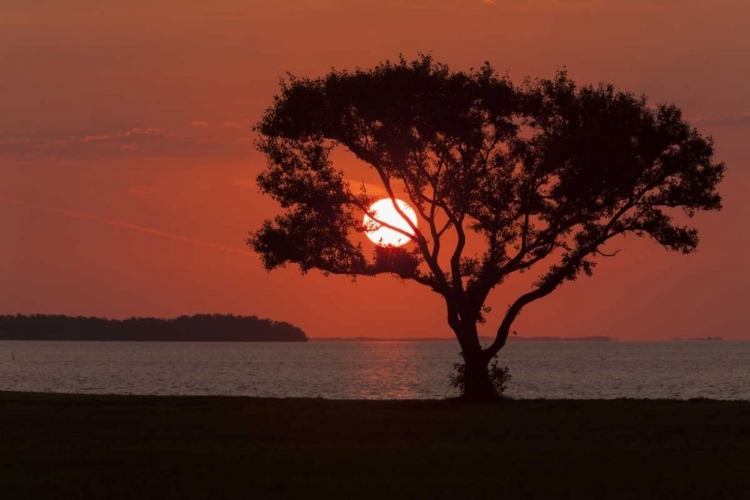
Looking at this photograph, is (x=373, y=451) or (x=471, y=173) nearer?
(x=373, y=451)

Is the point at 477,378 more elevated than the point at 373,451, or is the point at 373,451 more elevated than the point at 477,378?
the point at 477,378

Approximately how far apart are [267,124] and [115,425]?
18.5 m

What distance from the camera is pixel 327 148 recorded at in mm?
48219

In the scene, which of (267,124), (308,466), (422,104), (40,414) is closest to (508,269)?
(422,104)

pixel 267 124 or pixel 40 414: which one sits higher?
pixel 267 124

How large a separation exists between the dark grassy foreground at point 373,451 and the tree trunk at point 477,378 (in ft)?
19.8

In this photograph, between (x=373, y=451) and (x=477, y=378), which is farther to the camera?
(x=477, y=378)

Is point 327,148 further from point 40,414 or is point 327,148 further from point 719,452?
point 719,452

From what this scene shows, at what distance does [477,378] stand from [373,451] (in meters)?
22.9

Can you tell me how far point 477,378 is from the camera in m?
48.8

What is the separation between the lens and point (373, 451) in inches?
1038

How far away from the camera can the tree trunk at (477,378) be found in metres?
48.6

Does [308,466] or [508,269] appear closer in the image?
[308,466]

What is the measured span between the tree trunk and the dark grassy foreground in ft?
19.8
